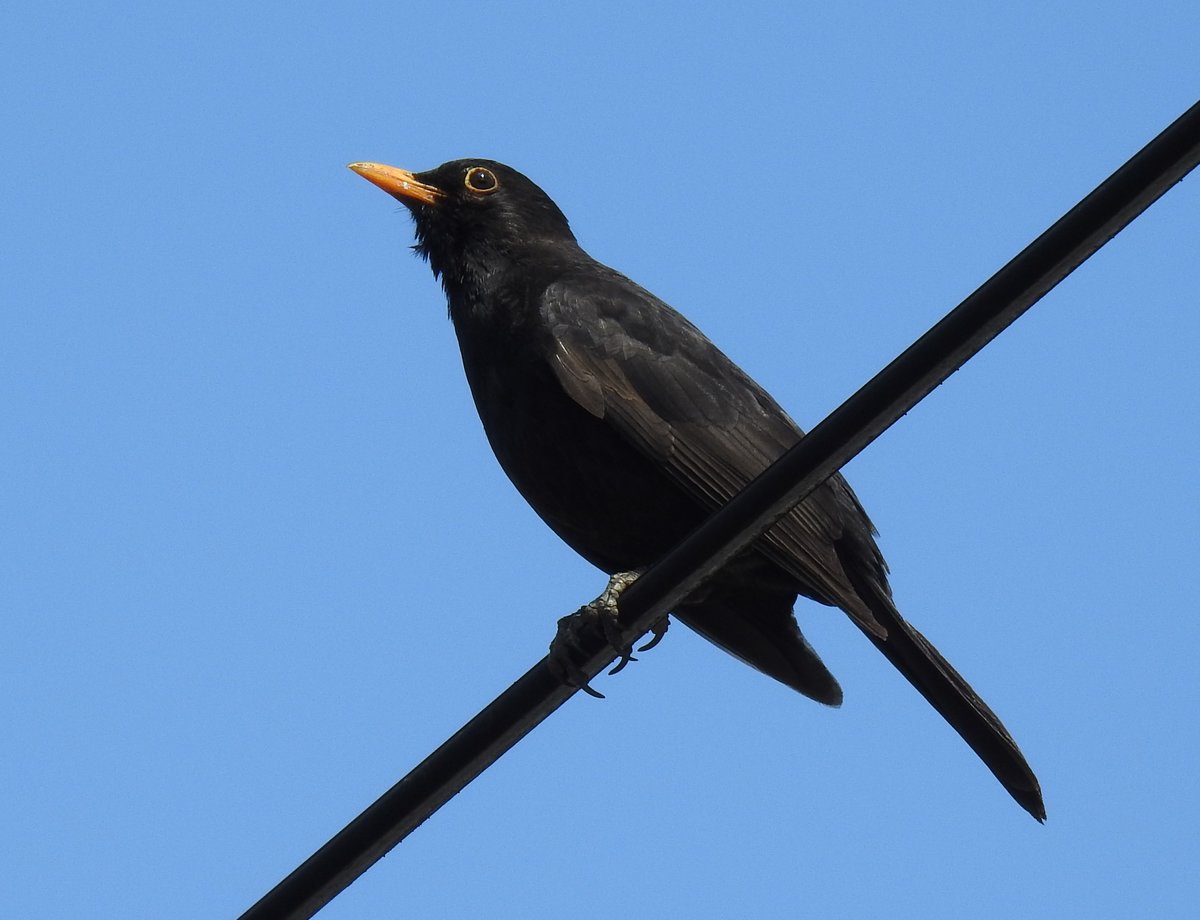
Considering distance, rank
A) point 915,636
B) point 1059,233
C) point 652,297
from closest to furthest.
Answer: point 1059,233, point 915,636, point 652,297

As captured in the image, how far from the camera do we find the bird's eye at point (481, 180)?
7.39 metres

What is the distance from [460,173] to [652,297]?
1187 millimetres

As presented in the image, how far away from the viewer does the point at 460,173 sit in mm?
7465

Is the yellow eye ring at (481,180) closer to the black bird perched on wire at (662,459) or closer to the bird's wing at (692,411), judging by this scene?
the black bird perched on wire at (662,459)

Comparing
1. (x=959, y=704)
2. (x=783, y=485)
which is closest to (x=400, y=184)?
(x=959, y=704)

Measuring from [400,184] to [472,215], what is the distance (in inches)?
16.8

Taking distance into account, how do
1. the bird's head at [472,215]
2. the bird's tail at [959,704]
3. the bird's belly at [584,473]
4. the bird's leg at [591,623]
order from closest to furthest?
the bird's leg at [591,623], the bird's tail at [959,704], the bird's belly at [584,473], the bird's head at [472,215]

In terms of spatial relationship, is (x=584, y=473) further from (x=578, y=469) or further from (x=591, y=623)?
(x=591, y=623)

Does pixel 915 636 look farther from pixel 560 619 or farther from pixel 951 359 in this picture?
pixel 951 359

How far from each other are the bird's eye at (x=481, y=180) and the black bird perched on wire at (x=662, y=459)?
604mm

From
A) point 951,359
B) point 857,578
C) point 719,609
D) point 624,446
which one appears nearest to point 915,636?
point 857,578

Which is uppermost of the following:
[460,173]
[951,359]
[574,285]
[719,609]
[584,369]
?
[460,173]

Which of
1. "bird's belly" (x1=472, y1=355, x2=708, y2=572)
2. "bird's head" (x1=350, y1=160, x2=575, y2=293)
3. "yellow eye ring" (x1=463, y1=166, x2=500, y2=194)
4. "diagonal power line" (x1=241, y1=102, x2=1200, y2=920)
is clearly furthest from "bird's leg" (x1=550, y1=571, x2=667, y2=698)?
"yellow eye ring" (x1=463, y1=166, x2=500, y2=194)

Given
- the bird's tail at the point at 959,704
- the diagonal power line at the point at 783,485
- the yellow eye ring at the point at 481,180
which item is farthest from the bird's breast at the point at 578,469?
the diagonal power line at the point at 783,485
